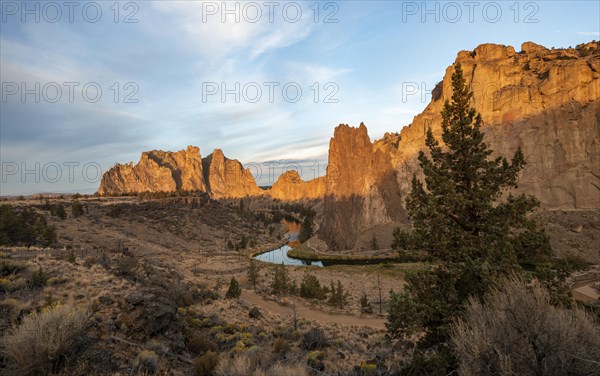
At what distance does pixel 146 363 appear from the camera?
26.8 feet

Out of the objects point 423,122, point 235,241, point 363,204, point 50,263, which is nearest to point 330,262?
point 363,204

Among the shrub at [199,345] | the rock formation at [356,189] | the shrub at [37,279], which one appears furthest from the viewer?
the rock formation at [356,189]

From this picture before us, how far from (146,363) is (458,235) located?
932 centimetres

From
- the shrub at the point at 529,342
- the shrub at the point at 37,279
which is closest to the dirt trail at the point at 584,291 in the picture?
the shrub at the point at 529,342

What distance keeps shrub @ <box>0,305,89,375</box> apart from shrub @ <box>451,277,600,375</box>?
8469 millimetres

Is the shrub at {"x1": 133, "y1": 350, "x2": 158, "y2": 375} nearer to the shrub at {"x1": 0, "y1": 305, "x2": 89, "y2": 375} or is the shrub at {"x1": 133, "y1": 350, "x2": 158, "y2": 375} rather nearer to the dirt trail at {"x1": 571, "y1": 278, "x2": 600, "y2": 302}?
the shrub at {"x1": 0, "y1": 305, "x2": 89, "y2": 375}

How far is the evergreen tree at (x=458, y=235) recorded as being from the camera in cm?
845

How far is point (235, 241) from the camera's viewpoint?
7850 centimetres

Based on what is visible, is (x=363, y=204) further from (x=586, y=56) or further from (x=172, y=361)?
(x=172, y=361)

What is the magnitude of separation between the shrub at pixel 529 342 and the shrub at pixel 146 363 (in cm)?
727

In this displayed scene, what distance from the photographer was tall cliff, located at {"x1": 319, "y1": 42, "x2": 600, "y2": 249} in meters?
57.6

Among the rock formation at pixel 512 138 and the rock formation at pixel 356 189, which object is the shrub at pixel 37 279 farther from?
the rock formation at pixel 356 189

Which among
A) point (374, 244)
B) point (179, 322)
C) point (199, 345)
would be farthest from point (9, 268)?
point (374, 244)

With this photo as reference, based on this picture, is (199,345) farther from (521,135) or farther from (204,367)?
(521,135)
